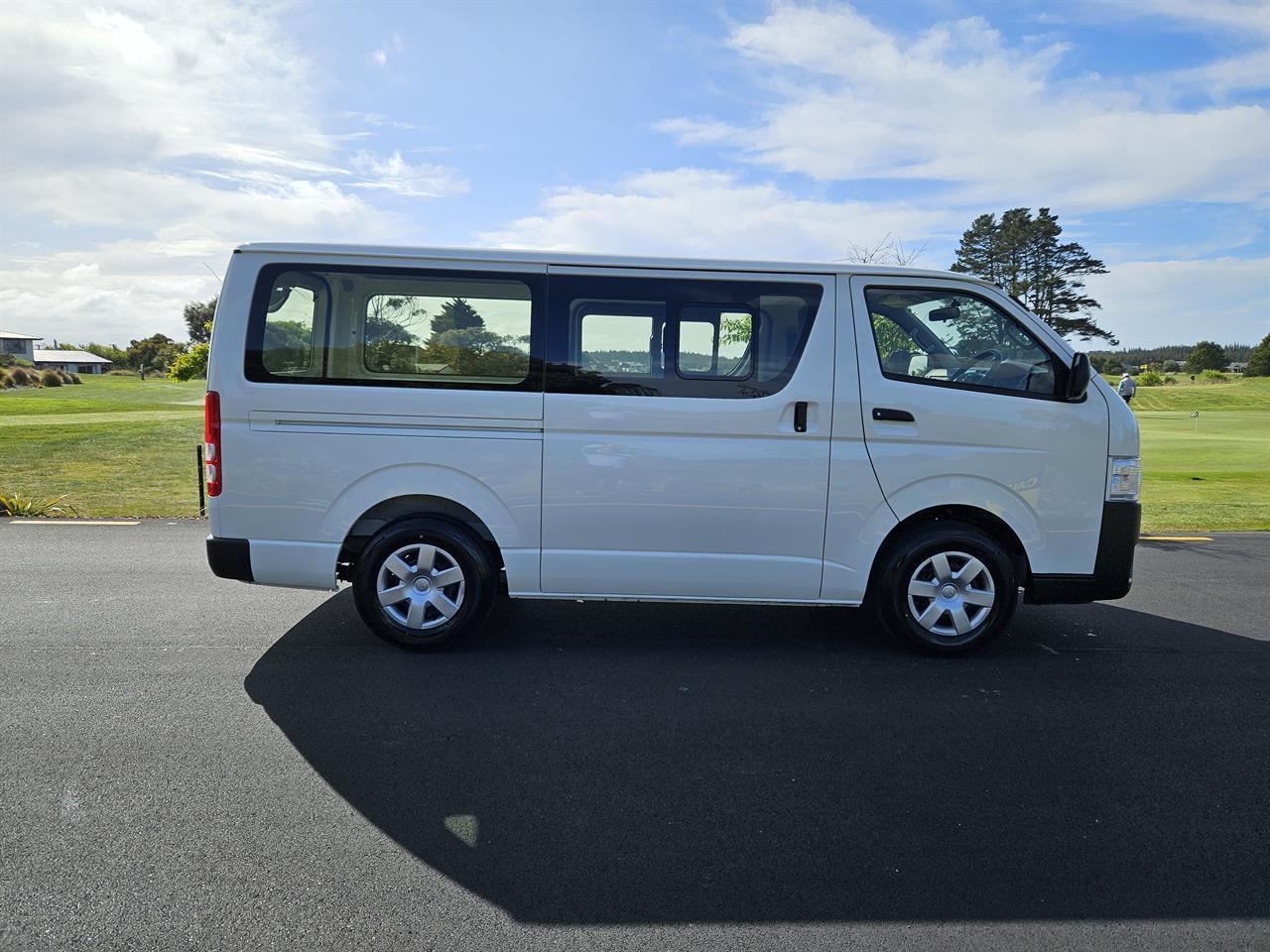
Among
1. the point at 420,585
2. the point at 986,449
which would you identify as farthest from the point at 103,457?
the point at 986,449

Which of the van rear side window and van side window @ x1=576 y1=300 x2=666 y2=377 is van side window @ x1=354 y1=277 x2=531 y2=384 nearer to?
the van rear side window

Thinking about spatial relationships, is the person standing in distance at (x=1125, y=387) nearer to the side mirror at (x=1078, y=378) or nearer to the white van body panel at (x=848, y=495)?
the side mirror at (x=1078, y=378)

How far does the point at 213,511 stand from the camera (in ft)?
16.8

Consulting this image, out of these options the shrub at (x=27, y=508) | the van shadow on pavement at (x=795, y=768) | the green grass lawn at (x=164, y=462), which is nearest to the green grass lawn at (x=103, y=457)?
the green grass lawn at (x=164, y=462)

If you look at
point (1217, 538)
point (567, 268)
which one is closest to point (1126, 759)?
point (567, 268)

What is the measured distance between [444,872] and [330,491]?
9.02 feet

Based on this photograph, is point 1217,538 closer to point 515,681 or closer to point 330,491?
point 515,681

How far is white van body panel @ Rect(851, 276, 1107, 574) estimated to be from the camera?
499 cm

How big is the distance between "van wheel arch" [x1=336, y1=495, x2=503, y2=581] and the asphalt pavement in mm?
633

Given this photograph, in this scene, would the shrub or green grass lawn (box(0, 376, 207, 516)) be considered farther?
green grass lawn (box(0, 376, 207, 516))

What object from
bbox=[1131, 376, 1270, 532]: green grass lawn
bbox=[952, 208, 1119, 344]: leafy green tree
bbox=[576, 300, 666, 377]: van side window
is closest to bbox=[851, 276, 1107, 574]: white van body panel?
bbox=[576, 300, 666, 377]: van side window

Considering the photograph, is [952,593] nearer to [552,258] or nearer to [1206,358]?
[552,258]

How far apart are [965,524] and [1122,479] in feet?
2.96

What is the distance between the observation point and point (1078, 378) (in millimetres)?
4926
